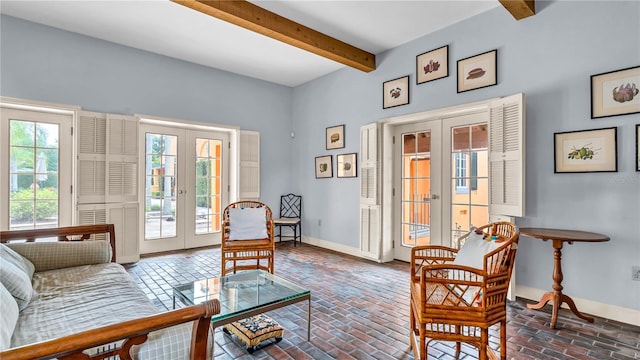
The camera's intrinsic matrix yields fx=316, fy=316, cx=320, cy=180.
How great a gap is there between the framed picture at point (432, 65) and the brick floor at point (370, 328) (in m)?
2.57

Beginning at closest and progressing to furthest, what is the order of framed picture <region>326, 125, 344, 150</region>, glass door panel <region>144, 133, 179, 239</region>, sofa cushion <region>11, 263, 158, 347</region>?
sofa cushion <region>11, 263, 158, 347</region>
glass door panel <region>144, 133, 179, 239</region>
framed picture <region>326, 125, 344, 150</region>

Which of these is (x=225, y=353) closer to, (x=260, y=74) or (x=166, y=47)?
(x=166, y=47)

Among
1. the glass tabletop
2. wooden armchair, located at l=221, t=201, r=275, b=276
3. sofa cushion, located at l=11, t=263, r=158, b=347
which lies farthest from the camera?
wooden armchair, located at l=221, t=201, r=275, b=276

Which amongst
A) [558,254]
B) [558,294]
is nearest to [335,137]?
[558,254]

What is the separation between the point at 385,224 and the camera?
468 centimetres

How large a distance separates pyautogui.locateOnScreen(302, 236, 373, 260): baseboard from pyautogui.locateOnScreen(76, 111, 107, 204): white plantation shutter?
3380 millimetres

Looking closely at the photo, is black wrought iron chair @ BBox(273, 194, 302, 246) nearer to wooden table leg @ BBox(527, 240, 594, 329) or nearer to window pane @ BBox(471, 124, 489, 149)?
window pane @ BBox(471, 124, 489, 149)

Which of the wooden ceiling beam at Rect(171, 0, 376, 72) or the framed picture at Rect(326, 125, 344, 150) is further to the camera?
the framed picture at Rect(326, 125, 344, 150)

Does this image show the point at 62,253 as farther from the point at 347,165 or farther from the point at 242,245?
the point at 347,165

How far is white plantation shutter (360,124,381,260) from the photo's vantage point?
4676 mm

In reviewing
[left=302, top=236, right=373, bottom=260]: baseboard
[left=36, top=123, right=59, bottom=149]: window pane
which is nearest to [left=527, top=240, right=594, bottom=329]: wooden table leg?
[left=302, top=236, right=373, bottom=260]: baseboard

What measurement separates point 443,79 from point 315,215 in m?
3.20

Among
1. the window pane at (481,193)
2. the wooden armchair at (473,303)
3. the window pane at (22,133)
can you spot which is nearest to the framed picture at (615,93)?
the window pane at (481,193)

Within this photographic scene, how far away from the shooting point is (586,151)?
290 centimetres
